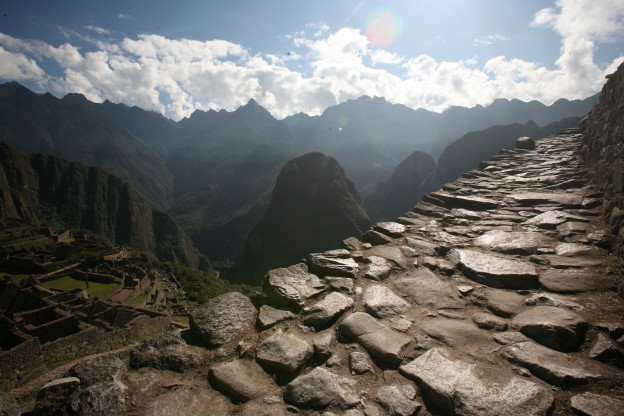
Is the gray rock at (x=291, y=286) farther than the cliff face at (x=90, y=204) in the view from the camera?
No

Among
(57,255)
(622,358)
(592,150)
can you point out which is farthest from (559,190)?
(57,255)

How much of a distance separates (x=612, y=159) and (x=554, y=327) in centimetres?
571

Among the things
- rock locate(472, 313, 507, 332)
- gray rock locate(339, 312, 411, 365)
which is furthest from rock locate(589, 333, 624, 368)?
gray rock locate(339, 312, 411, 365)

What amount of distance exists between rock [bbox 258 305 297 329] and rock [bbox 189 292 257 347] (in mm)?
114

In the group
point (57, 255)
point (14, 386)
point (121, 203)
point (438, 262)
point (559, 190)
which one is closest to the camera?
point (438, 262)

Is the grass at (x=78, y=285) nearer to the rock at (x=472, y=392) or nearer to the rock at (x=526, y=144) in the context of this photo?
the rock at (x=472, y=392)

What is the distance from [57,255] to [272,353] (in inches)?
2136

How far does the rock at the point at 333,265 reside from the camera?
14.7 ft

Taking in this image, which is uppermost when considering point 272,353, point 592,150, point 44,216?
point 592,150

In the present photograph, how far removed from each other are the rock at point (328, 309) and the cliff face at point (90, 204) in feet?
445

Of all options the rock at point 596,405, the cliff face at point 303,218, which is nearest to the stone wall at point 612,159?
the rock at point 596,405

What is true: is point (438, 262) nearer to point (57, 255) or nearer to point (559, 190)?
point (559, 190)

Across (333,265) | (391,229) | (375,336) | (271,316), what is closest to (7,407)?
(271,316)

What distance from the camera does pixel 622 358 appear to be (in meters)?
2.42
